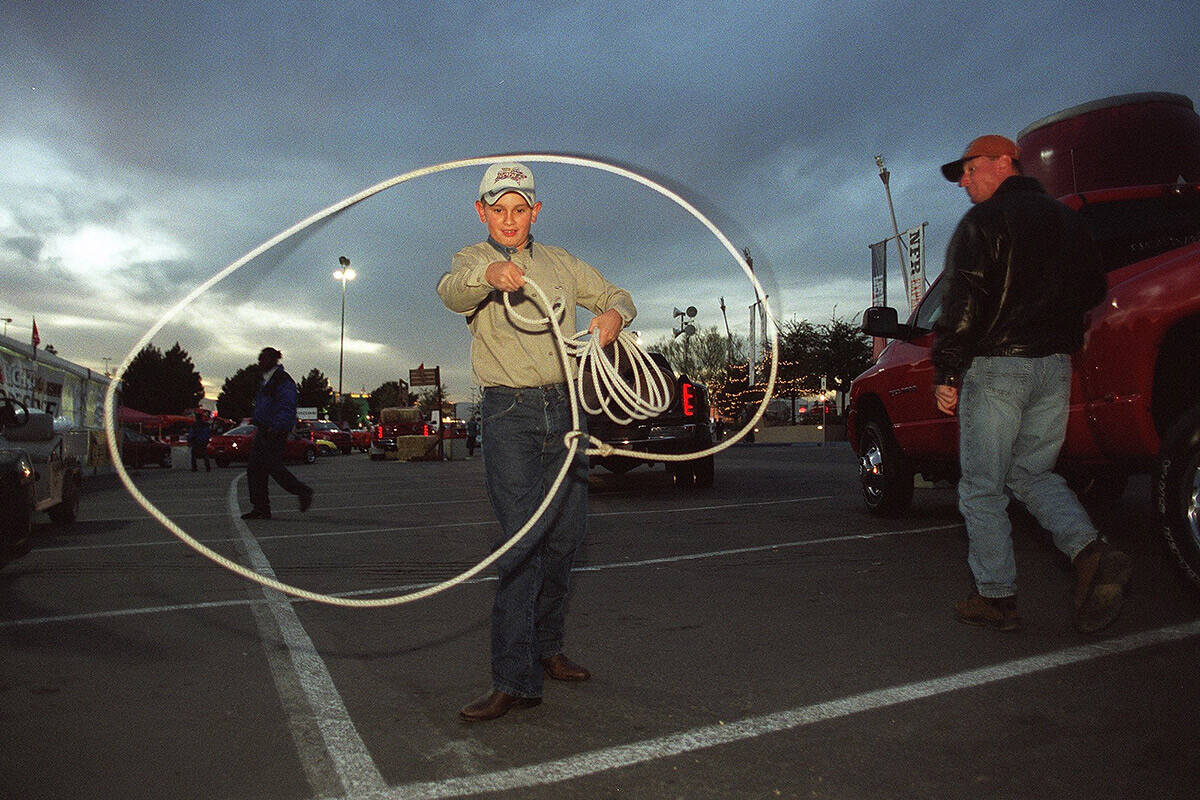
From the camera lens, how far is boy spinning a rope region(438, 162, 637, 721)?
3.01 meters

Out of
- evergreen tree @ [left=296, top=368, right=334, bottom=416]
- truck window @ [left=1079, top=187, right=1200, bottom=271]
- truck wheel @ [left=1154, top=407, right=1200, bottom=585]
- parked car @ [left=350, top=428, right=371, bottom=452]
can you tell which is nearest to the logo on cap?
truck wheel @ [left=1154, top=407, right=1200, bottom=585]

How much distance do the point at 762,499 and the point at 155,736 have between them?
7947 millimetres

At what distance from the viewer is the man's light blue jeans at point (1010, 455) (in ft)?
12.1

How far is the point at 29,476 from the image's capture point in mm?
6387

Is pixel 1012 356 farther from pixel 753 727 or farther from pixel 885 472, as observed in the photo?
pixel 885 472

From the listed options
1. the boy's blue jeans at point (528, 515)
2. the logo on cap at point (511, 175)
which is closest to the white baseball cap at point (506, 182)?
the logo on cap at point (511, 175)

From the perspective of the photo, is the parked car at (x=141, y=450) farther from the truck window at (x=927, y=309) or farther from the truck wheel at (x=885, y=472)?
the truck window at (x=927, y=309)

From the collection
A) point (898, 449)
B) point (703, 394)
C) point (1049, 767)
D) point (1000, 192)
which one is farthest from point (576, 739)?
point (703, 394)

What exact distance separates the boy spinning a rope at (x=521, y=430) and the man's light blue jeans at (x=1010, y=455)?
1.65 meters

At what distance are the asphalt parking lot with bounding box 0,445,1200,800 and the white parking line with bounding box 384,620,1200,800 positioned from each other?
11 mm

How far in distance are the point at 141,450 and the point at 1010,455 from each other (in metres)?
27.5

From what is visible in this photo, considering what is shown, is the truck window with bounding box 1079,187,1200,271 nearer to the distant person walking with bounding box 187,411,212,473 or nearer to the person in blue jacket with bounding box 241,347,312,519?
the person in blue jacket with bounding box 241,347,312,519

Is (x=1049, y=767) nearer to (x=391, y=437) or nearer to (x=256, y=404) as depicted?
(x=256, y=404)

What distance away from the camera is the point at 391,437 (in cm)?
3531
